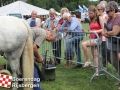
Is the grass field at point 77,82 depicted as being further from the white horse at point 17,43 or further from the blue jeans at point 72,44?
the white horse at point 17,43

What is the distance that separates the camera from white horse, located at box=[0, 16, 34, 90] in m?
4.34

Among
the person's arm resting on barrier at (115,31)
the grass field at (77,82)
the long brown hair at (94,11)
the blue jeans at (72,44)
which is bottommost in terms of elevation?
the grass field at (77,82)

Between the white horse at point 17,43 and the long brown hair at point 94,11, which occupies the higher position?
the long brown hair at point 94,11

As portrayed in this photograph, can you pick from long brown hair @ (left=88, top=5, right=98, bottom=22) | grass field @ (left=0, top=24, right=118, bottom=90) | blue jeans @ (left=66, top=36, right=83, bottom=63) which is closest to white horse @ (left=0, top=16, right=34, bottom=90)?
grass field @ (left=0, top=24, right=118, bottom=90)

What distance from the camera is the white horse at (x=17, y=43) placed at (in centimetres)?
434

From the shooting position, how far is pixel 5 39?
433 centimetres

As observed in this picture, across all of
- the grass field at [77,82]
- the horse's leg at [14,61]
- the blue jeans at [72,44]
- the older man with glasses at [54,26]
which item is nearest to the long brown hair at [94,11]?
the blue jeans at [72,44]

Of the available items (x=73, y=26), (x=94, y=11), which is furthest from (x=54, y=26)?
(x=94, y=11)

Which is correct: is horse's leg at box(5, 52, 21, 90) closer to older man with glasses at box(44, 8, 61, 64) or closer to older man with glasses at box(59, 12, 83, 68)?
older man with glasses at box(59, 12, 83, 68)

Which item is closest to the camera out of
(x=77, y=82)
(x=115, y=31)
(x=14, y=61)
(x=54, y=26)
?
(x=14, y=61)

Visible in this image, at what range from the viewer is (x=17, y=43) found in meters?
4.44

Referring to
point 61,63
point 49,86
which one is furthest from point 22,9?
point 49,86

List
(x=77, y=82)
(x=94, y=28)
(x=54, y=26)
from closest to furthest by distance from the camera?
1. (x=77, y=82)
2. (x=94, y=28)
3. (x=54, y=26)

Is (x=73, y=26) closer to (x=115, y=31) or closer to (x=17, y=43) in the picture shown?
(x=115, y=31)
